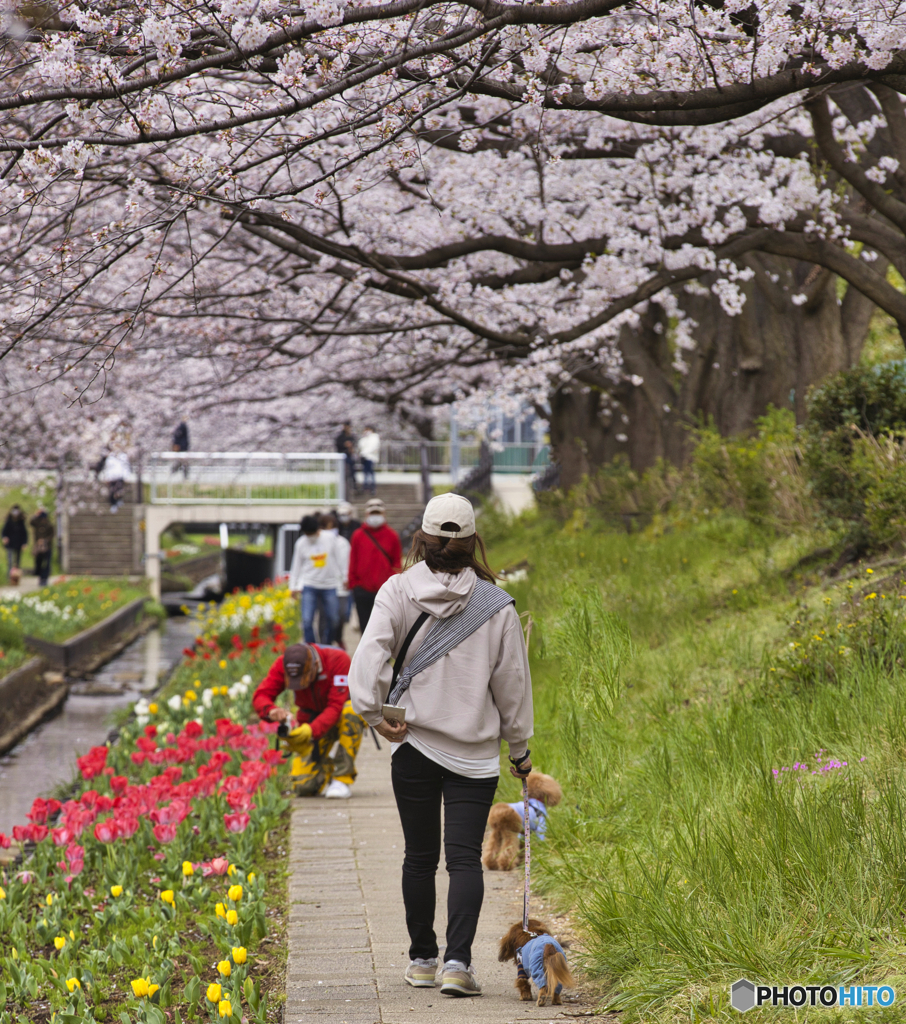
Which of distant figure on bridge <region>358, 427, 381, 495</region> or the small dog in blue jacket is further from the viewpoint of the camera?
distant figure on bridge <region>358, 427, 381, 495</region>

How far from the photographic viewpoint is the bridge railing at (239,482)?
27062mm

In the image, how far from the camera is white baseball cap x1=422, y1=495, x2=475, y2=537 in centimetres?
367

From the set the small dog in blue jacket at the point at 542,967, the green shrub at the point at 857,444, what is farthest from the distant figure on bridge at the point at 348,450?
the small dog in blue jacket at the point at 542,967

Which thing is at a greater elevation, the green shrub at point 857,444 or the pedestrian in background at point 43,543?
the green shrub at point 857,444

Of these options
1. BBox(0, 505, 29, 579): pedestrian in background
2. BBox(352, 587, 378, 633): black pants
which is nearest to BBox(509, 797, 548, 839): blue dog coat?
BBox(352, 587, 378, 633): black pants

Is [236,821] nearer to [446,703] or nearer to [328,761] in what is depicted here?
[328,761]

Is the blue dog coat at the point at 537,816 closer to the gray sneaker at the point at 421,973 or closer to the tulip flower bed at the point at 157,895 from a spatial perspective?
the tulip flower bed at the point at 157,895

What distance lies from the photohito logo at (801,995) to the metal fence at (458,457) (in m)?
29.9

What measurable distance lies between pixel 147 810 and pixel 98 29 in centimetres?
379

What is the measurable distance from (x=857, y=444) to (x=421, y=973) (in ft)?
20.2

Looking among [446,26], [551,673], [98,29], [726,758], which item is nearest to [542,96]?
[446,26]

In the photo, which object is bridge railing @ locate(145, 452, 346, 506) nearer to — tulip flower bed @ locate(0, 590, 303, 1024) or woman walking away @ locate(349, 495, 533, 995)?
tulip flower bed @ locate(0, 590, 303, 1024)

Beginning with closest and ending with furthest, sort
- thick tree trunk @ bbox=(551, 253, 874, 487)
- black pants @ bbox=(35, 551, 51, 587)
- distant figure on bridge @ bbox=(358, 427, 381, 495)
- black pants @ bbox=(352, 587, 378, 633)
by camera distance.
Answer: black pants @ bbox=(352, 587, 378, 633) < thick tree trunk @ bbox=(551, 253, 874, 487) < black pants @ bbox=(35, 551, 51, 587) < distant figure on bridge @ bbox=(358, 427, 381, 495)

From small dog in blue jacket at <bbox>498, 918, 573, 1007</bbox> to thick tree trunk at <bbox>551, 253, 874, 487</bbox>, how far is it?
8962mm
